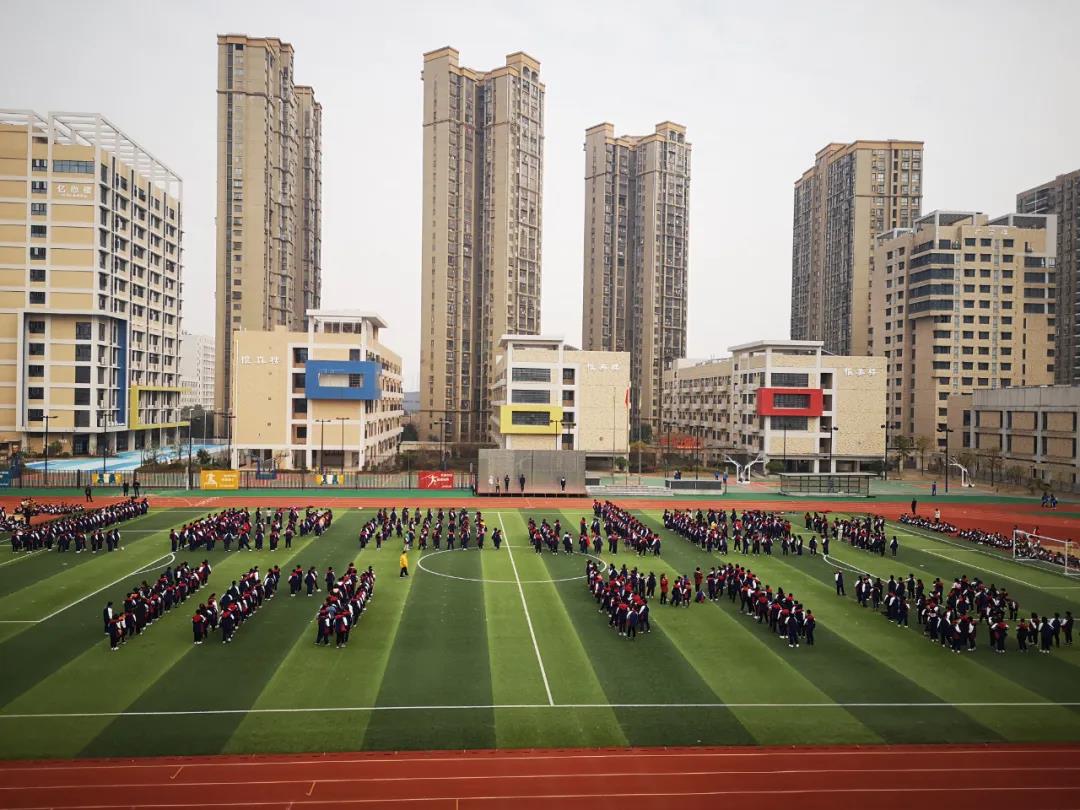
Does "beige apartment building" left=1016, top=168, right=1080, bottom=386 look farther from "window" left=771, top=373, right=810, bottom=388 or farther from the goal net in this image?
the goal net

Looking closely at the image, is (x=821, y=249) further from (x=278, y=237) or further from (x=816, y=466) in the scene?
(x=278, y=237)

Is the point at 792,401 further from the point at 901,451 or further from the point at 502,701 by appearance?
the point at 502,701

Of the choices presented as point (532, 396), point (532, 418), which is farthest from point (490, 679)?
point (532, 396)

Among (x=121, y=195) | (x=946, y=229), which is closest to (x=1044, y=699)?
(x=946, y=229)

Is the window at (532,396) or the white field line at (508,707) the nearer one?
the white field line at (508,707)

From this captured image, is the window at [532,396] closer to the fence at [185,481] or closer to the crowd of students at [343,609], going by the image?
the fence at [185,481]

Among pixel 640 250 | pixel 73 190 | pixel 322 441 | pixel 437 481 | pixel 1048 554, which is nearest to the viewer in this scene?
pixel 1048 554

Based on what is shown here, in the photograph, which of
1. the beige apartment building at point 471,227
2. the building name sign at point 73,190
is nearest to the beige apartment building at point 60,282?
the building name sign at point 73,190
